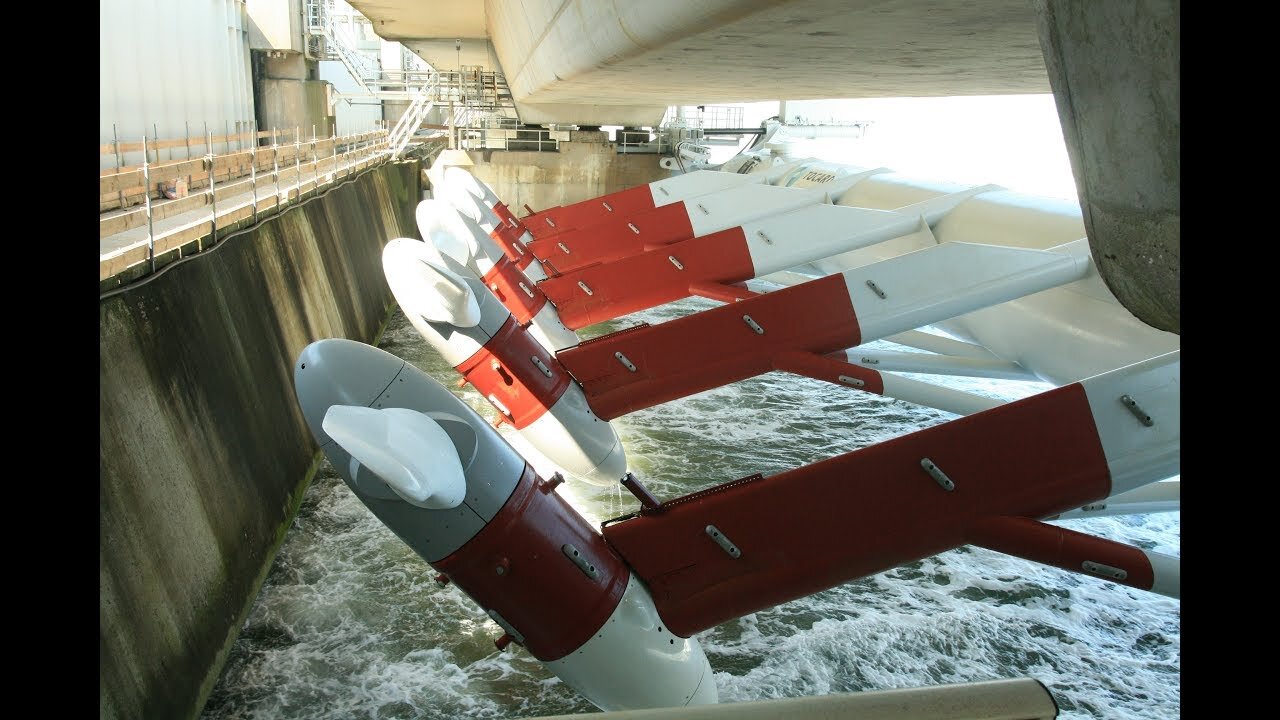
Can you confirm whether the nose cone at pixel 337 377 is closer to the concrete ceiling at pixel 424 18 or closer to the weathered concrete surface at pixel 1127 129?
the weathered concrete surface at pixel 1127 129

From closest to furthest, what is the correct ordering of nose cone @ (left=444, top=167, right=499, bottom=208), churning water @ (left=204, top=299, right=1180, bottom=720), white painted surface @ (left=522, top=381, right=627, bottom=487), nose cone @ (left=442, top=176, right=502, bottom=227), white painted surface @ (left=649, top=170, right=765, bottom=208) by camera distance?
churning water @ (left=204, top=299, right=1180, bottom=720) → white painted surface @ (left=522, top=381, right=627, bottom=487) → nose cone @ (left=442, top=176, right=502, bottom=227) → nose cone @ (left=444, top=167, right=499, bottom=208) → white painted surface @ (left=649, top=170, right=765, bottom=208)

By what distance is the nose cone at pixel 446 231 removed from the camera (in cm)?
945

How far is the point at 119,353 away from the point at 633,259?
5214 mm

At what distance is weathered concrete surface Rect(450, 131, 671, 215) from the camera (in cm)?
2066

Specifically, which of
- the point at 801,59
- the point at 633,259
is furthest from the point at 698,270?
the point at 801,59

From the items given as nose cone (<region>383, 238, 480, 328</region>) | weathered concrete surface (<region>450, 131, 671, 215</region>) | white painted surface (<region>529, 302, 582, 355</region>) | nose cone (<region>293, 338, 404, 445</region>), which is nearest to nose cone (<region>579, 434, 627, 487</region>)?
nose cone (<region>383, 238, 480, 328</region>)

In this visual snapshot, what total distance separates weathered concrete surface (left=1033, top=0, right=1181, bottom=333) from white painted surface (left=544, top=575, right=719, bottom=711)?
265cm

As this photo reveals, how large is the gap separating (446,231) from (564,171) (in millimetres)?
11647

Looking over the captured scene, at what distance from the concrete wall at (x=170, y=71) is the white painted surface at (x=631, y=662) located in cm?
989

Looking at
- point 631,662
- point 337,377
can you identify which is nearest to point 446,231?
point 337,377

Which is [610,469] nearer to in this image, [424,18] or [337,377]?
[337,377]

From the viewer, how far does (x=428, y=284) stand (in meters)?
6.75

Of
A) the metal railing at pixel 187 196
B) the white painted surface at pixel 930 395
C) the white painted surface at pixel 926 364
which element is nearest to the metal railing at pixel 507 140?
the metal railing at pixel 187 196

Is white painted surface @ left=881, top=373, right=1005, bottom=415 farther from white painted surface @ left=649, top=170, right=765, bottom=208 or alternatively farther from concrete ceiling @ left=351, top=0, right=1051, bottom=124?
white painted surface @ left=649, top=170, right=765, bottom=208
